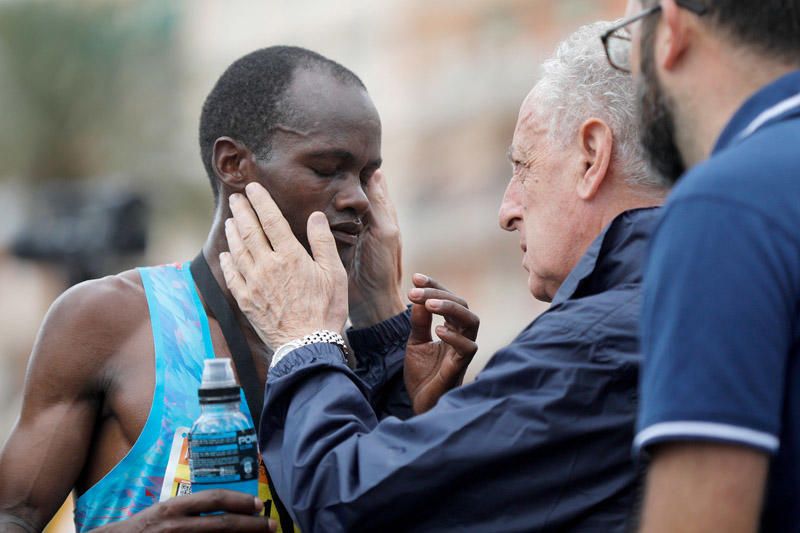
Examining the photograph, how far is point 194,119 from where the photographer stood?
2802cm

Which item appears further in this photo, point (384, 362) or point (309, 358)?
point (384, 362)

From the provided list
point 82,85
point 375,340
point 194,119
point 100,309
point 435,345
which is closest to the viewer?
point 100,309

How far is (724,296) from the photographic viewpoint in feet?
5.71

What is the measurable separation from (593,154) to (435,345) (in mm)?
976

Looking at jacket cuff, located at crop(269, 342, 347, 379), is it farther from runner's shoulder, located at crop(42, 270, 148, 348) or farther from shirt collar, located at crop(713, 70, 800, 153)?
shirt collar, located at crop(713, 70, 800, 153)

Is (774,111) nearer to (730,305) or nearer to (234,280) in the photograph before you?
(730,305)

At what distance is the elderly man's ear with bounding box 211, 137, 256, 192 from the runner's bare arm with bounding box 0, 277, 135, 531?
591 millimetres

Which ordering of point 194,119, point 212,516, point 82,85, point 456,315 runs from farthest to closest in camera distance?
point 194,119 → point 82,85 → point 456,315 → point 212,516

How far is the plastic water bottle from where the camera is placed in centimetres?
277

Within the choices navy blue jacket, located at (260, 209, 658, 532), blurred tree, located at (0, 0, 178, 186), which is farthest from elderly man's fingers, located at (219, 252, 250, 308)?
blurred tree, located at (0, 0, 178, 186)

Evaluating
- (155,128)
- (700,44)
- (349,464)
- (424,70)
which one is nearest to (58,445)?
(349,464)

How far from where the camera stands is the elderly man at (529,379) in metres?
2.47

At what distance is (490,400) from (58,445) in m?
1.26

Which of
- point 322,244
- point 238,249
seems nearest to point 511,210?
point 322,244
